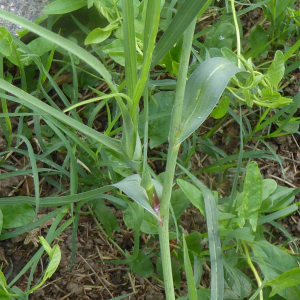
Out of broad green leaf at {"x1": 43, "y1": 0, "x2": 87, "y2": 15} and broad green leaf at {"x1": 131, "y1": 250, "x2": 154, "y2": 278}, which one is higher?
broad green leaf at {"x1": 43, "y1": 0, "x2": 87, "y2": 15}

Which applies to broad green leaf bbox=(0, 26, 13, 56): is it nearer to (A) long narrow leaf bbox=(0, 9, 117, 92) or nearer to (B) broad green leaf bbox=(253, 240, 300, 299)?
(A) long narrow leaf bbox=(0, 9, 117, 92)

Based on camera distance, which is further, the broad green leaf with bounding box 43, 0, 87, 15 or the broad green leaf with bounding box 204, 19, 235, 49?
the broad green leaf with bounding box 204, 19, 235, 49

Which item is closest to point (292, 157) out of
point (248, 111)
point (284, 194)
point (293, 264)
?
point (248, 111)

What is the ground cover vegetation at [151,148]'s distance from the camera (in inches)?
27.5

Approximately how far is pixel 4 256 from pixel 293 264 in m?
0.89

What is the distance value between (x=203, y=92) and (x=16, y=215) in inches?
25.9

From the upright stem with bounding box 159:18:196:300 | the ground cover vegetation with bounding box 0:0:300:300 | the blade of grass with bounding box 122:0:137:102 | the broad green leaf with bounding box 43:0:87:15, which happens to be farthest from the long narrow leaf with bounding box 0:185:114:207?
the broad green leaf with bounding box 43:0:87:15

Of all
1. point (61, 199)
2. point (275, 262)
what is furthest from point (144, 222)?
point (275, 262)

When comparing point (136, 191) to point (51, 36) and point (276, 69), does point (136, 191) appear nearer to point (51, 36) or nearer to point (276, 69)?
point (51, 36)

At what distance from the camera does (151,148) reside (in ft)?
3.66

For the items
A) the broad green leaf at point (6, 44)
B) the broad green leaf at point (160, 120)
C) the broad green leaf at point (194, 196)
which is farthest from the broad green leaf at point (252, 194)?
the broad green leaf at point (6, 44)

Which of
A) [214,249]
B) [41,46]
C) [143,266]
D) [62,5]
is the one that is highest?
[62,5]

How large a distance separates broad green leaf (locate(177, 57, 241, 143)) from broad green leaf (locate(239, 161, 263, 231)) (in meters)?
0.26

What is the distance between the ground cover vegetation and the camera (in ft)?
2.29
